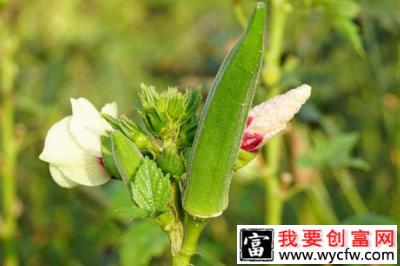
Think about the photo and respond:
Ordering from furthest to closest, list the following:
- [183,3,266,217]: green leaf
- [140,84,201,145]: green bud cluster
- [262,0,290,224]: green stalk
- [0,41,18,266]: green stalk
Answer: [0,41,18,266]: green stalk
[262,0,290,224]: green stalk
[140,84,201,145]: green bud cluster
[183,3,266,217]: green leaf

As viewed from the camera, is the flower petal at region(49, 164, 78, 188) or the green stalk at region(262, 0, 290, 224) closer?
the flower petal at region(49, 164, 78, 188)

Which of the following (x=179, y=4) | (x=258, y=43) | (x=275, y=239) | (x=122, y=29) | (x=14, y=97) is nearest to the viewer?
(x=258, y=43)

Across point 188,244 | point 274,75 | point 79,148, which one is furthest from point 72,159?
point 274,75

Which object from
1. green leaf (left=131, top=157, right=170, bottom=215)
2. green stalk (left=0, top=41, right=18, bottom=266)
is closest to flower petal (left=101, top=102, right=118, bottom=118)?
green leaf (left=131, top=157, right=170, bottom=215)

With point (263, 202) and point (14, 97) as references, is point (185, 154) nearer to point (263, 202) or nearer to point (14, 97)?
point (14, 97)

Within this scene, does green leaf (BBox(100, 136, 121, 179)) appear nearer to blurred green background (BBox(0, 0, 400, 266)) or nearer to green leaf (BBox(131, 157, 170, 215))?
green leaf (BBox(131, 157, 170, 215))

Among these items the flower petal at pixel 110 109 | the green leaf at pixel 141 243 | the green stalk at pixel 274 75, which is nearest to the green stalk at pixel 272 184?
the green stalk at pixel 274 75

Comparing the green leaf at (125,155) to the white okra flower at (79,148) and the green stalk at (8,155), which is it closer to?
the white okra flower at (79,148)

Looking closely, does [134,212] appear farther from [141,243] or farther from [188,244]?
[141,243]

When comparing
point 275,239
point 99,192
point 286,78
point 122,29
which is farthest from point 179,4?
point 275,239
